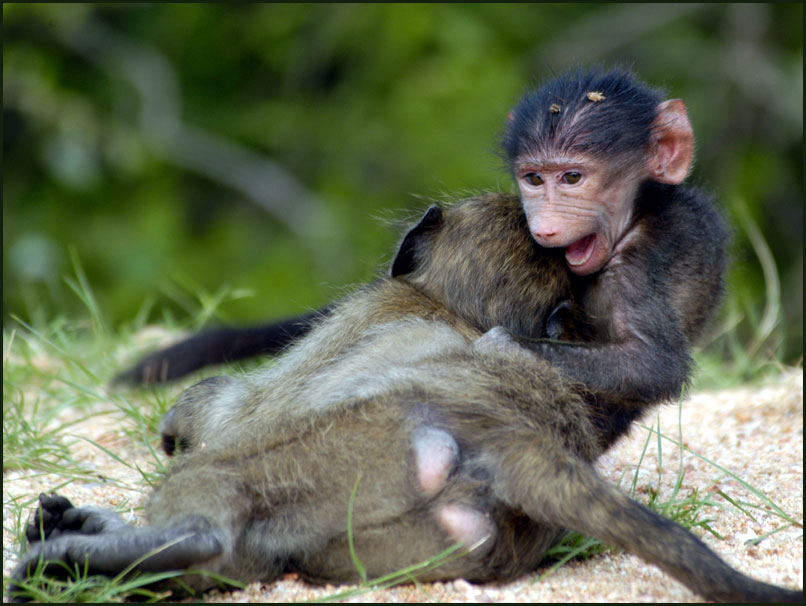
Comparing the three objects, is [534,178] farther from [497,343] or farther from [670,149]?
[497,343]

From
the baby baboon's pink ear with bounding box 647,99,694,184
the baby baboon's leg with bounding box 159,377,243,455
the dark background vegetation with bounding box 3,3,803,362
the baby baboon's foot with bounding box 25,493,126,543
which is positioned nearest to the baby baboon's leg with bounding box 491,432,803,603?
the baby baboon's leg with bounding box 159,377,243,455

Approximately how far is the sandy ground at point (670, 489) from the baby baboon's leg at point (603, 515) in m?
0.15

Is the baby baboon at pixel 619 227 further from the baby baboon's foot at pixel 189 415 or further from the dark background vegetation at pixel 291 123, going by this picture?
the dark background vegetation at pixel 291 123

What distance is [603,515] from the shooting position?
8.98ft

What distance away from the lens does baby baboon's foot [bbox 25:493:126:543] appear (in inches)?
115

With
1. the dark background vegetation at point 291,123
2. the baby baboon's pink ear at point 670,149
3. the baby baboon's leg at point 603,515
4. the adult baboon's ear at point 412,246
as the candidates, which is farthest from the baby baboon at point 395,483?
the dark background vegetation at point 291,123

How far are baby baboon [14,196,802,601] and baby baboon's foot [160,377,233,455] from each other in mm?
105

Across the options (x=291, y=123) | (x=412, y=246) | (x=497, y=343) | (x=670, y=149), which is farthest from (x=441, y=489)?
(x=291, y=123)

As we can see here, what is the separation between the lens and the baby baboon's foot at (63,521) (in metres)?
2.93

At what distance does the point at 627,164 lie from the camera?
379 centimetres

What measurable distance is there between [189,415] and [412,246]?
3.30ft

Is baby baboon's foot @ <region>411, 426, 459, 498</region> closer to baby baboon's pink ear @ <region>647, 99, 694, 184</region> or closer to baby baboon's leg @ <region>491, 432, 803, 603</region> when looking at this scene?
baby baboon's leg @ <region>491, 432, 803, 603</region>

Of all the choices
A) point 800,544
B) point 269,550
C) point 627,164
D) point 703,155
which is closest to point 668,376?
point 800,544

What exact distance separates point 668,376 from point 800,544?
0.68 m
